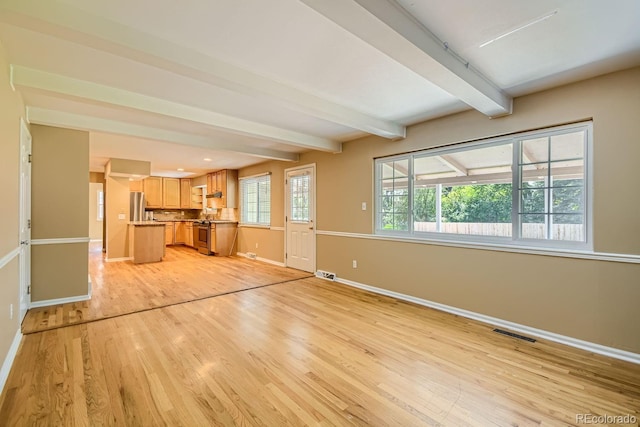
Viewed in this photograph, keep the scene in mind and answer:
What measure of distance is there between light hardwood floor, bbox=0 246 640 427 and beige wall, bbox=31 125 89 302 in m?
1.18

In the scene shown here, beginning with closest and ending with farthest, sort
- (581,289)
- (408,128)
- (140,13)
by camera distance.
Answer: (140,13)
(581,289)
(408,128)

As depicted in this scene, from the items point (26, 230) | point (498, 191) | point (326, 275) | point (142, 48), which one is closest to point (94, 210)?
point (26, 230)

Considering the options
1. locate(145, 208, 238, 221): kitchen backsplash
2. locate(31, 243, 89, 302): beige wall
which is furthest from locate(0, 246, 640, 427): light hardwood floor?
locate(145, 208, 238, 221): kitchen backsplash

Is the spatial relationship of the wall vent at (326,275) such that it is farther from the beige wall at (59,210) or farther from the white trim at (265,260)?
the beige wall at (59,210)

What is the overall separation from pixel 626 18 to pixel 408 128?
2350 mm

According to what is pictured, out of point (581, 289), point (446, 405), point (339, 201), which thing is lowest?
point (446, 405)

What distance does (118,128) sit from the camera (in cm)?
379

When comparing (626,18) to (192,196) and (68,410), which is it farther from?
(192,196)

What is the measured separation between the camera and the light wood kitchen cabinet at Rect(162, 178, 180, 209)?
955 cm

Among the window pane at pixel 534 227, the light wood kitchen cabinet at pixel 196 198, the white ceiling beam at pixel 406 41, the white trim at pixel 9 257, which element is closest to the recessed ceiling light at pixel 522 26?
the white ceiling beam at pixel 406 41

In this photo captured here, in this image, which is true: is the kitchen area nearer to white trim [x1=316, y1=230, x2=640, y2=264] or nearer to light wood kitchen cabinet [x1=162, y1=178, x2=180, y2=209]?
light wood kitchen cabinet [x1=162, y1=178, x2=180, y2=209]

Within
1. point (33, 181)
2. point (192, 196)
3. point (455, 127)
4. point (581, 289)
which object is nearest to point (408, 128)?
point (455, 127)

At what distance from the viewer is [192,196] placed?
1012 cm

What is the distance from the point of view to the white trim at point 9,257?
2072mm
